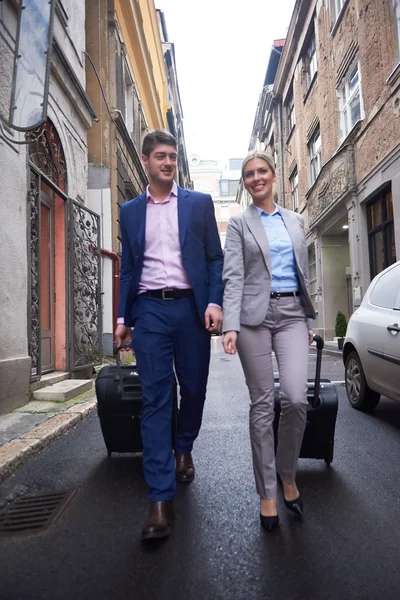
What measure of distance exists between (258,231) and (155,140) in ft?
2.48

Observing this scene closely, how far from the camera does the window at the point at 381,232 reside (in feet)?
41.8

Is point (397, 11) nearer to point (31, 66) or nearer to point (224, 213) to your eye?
point (31, 66)

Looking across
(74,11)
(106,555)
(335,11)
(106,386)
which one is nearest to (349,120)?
(335,11)

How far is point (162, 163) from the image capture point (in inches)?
109

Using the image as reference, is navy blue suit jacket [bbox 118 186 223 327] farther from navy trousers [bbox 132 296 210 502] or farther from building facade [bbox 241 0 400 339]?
building facade [bbox 241 0 400 339]

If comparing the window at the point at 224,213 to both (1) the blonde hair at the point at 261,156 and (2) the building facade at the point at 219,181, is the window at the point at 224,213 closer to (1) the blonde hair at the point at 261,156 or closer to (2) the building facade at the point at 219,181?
(2) the building facade at the point at 219,181

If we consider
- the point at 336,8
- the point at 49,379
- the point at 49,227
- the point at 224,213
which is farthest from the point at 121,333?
the point at 224,213

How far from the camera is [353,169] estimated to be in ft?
47.9

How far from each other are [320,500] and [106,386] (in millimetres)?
1487

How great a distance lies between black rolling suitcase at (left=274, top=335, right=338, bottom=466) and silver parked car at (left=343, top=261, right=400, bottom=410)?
5.06 ft

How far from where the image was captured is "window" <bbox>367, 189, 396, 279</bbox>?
41.8 feet

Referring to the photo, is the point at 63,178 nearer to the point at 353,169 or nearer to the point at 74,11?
the point at 74,11

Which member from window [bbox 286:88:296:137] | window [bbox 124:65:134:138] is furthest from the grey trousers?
window [bbox 286:88:296:137]

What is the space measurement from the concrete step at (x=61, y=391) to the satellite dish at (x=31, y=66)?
9.57ft
